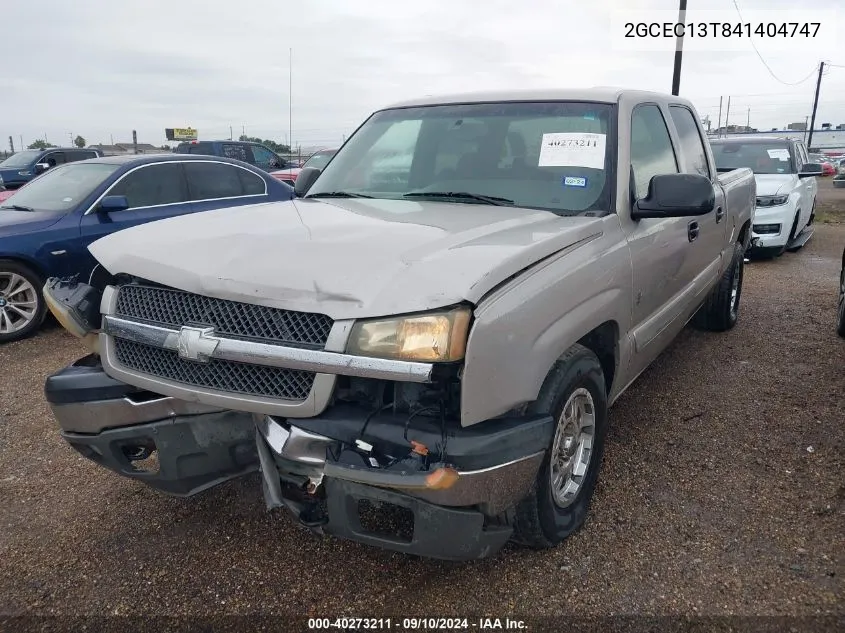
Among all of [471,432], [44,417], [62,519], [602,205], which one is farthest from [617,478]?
[44,417]

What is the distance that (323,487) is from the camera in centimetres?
218

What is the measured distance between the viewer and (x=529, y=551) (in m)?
2.72

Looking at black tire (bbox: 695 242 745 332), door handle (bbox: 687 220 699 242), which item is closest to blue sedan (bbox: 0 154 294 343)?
door handle (bbox: 687 220 699 242)

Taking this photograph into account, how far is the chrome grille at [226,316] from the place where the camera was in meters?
2.13

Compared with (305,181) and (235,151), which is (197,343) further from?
(235,151)

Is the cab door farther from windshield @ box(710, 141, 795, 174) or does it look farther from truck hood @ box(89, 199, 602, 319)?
windshield @ box(710, 141, 795, 174)

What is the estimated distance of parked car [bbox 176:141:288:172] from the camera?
1434 centimetres

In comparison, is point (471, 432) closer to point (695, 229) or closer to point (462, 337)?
point (462, 337)

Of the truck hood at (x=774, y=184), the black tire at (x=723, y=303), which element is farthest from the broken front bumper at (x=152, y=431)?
the truck hood at (x=774, y=184)

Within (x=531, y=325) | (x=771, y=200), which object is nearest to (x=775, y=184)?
(x=771, y=200)

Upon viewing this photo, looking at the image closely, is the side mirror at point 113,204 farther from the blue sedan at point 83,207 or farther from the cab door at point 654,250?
the cab door at point 654,250

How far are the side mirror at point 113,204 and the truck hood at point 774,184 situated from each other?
804 centimetres

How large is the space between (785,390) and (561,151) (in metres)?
2.54

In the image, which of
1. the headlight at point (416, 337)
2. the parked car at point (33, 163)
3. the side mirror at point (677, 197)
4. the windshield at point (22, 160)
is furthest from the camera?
the windshield at point (22, 160)
